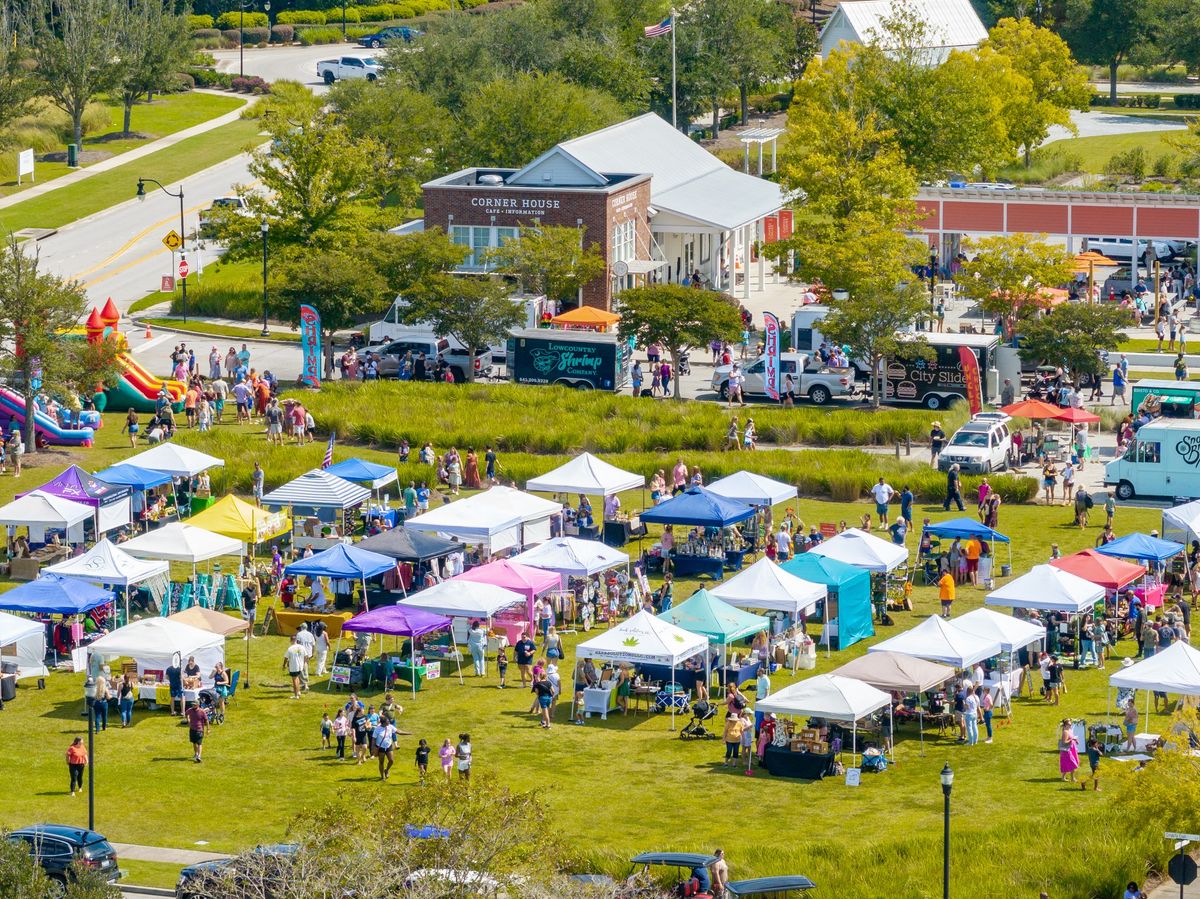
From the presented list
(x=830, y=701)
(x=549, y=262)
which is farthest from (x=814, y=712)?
(x=549, y=262)

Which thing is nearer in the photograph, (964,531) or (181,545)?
(181,545)

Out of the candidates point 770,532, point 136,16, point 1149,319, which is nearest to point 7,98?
point 136,16

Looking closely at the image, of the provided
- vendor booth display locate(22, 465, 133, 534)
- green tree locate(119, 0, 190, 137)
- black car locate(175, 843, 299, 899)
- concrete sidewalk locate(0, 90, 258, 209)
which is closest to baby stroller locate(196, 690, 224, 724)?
black car locate(175, 843, 299, 899)

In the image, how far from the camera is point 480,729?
39.4 metres

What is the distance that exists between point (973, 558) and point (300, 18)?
10541 cm

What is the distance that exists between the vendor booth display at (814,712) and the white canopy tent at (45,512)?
1983 cm

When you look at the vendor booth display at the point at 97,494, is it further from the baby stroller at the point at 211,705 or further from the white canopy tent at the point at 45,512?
the baby stroller at the point at 211,705

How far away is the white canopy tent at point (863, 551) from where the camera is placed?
4569 cm

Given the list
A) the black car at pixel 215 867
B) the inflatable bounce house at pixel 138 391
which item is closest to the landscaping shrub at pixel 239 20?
the inflatable bounce house at pixel 138 391

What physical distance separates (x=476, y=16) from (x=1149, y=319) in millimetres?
46179

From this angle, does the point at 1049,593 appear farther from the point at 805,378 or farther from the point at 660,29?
the point at 660,29

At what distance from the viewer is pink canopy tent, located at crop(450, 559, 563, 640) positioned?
4422 centimetres

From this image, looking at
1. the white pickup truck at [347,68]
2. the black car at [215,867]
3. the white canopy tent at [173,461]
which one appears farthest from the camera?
the white pickup truck at [347,68]

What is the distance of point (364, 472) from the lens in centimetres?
5384
